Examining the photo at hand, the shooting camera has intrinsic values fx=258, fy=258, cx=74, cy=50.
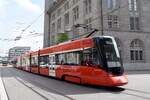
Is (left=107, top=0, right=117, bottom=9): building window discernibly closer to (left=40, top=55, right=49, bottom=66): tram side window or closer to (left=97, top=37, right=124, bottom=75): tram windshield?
(left=40, top=55, right=49, bottom=66): tram side window

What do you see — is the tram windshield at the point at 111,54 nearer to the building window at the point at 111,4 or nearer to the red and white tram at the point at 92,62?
the red and white tram at the point at 92,62

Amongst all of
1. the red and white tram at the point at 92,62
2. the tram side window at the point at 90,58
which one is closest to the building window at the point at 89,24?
the red and white tram at the point at 92,62

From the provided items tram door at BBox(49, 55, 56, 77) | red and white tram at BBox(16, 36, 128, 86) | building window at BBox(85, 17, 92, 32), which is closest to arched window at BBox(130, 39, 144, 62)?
building window at BBox(85, 17, 92, 32)

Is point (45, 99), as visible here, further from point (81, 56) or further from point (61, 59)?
point (61, 59)

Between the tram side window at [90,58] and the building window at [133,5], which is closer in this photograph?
the tram side window at [90,58]

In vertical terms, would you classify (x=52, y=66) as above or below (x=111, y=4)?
below

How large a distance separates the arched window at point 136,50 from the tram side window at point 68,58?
2730 centimetres

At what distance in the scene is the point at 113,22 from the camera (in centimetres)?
4491

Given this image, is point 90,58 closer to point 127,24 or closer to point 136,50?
point 127,24

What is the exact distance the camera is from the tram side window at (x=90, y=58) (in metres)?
14.6

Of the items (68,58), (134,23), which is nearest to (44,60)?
(68,58)

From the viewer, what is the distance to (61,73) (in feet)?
64.1

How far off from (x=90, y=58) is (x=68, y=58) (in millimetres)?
3471

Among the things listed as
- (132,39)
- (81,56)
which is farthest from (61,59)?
(132,39)
